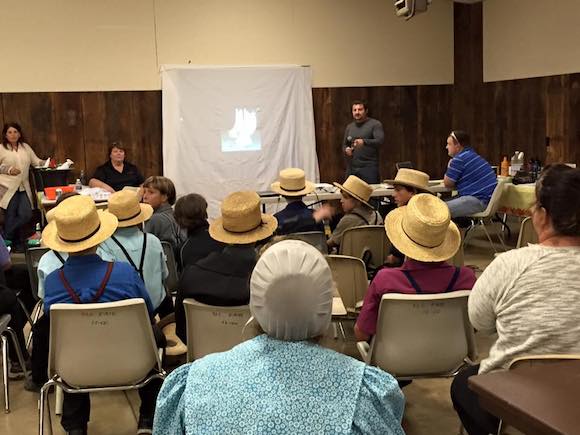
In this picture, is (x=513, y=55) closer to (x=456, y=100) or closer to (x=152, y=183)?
(x=456, y=100)

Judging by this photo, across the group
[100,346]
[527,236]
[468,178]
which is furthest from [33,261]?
[468,178]

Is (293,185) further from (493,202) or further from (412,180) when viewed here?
(493,202)

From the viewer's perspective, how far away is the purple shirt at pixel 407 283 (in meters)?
2.58

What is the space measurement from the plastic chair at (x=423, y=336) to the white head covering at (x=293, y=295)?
3.58 feet

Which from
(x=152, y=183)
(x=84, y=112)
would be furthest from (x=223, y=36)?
(x=152, y=183)

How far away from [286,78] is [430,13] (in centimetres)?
241

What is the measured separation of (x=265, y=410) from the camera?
1.33 metres

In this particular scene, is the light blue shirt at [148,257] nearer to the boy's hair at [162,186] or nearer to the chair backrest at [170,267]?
the chair backrest at [170,267]

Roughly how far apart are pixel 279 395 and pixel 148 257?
6.67 feet

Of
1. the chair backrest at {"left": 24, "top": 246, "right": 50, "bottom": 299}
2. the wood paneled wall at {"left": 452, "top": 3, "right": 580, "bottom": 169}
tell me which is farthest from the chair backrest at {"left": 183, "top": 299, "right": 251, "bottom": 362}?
the wood paneled wall at {"left": 452, "top": 3, "right": 580, "bottom": 169}

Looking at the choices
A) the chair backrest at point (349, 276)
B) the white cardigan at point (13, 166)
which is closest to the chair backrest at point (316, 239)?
the chair backrest at point (349, 276)

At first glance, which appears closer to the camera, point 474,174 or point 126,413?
point 126,413

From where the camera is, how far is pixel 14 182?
22.6 feet

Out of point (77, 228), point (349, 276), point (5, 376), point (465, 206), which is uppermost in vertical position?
point (77, 228)
